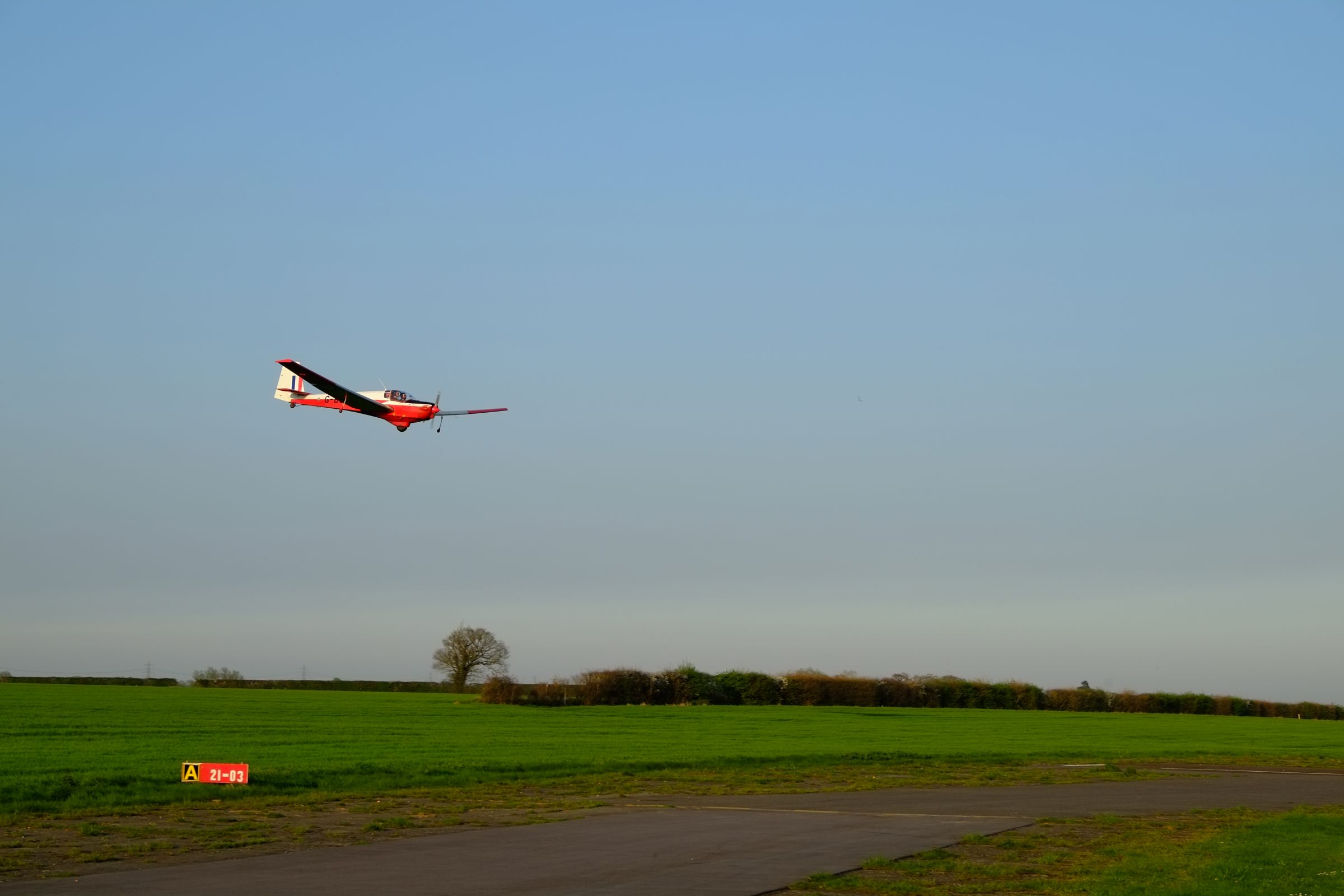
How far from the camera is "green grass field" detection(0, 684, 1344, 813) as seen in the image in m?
29.2

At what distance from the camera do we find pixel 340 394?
3450 cm

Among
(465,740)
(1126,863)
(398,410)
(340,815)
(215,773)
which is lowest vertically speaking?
(340,815)

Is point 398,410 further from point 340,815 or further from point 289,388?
point 340,815

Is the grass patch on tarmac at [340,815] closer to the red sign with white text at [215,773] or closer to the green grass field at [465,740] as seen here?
the red sign with white text at [215,773]

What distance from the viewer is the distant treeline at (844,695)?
90375 millimetres

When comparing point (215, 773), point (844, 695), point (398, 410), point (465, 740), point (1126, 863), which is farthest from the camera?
point (844, 695)

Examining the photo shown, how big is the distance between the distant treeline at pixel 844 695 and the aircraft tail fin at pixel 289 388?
4972 cm

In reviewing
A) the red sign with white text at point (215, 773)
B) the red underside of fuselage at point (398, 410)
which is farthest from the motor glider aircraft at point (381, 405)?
the red sign with white text at point (215, 773)

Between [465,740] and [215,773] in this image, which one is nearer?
[215,773]

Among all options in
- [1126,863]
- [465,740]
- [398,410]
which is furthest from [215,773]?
[465,740]

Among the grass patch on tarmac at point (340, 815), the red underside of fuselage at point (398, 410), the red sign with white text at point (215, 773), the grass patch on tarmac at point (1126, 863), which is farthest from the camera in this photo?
the red underside of fuselage at point (398, 410)

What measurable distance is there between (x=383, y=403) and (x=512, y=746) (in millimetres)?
12829

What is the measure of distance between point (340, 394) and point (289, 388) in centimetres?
368

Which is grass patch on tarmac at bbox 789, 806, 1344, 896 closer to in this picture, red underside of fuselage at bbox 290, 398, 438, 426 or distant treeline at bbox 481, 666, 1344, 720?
red underside of fuselage at bbox 290, 398, 438, 426
